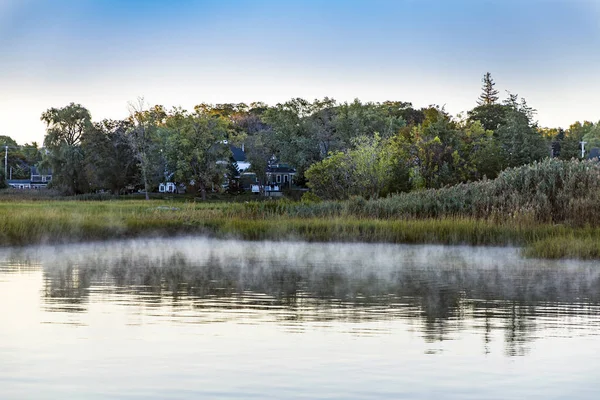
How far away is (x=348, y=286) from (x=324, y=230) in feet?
47.1

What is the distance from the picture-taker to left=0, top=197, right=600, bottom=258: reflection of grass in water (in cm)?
2944

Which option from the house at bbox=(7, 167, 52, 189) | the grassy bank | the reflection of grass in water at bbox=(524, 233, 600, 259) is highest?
the house at bbox=(7, 167, 52, 189)

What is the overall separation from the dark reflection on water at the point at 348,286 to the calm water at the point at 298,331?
6cm

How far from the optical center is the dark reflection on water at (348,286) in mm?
15203

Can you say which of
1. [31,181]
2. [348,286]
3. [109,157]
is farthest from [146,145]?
[348,286]

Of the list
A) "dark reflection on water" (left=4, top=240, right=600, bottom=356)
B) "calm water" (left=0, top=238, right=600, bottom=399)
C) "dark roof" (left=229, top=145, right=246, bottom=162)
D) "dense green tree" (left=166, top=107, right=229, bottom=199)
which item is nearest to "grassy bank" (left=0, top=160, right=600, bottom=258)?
"dark reflection on water" (left=4, top=240, right=600, bottom=356)

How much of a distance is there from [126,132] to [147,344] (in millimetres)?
93897

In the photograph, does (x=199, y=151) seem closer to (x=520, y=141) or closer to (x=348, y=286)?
(x=520, y=141)

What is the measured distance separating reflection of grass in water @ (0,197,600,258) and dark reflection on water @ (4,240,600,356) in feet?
4.24

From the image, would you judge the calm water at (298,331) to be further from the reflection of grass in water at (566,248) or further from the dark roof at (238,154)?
the dark roof at (238,154)

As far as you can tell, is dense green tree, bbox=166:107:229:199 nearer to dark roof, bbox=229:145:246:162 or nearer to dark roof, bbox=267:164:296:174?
dark roof, bbox=267:164:296:174

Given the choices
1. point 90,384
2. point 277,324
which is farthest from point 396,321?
point 90,384

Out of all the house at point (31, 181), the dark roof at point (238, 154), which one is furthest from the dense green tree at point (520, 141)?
the house at point (31, 181)

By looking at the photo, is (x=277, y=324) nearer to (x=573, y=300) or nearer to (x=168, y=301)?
(x=168, y=301)
